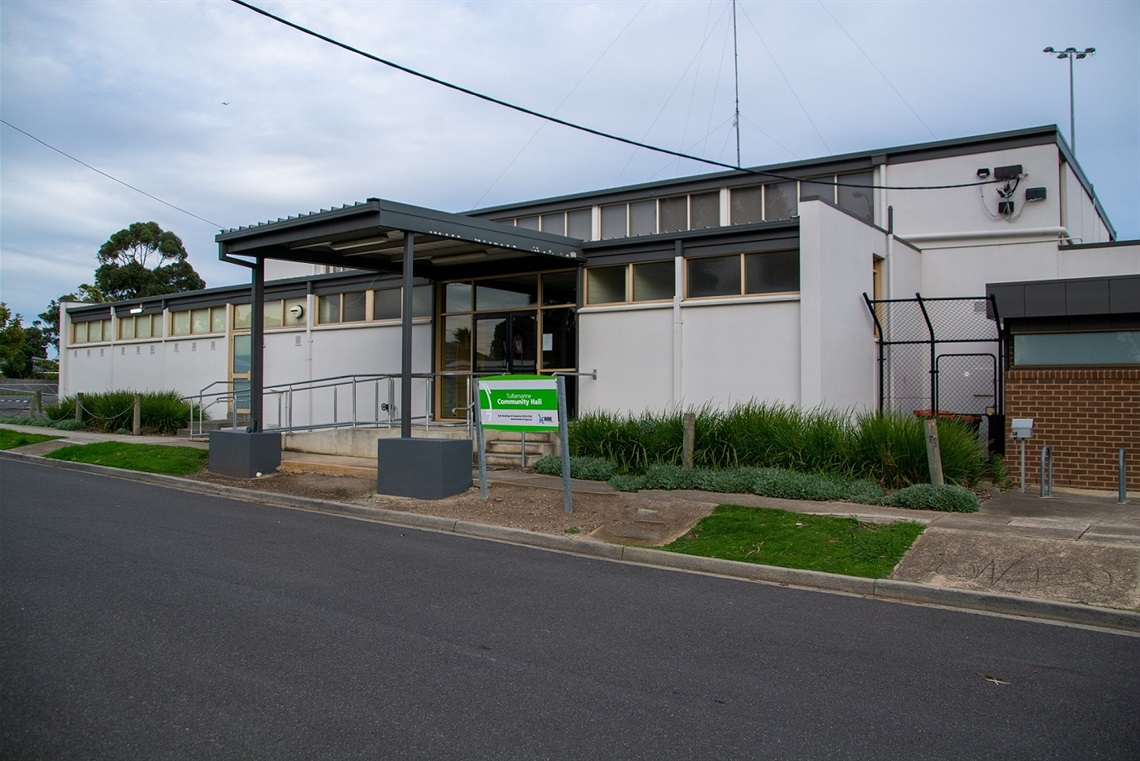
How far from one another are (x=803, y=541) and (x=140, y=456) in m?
13.6

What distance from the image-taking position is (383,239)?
1372 cm

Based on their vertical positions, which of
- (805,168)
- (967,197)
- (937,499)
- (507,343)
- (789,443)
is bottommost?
(937,499)

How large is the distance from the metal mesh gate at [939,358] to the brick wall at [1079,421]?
11.3ft

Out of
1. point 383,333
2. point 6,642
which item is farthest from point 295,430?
point 6,642

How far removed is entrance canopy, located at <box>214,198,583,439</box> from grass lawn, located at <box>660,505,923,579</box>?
4.85m

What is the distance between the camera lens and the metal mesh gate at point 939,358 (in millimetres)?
16453

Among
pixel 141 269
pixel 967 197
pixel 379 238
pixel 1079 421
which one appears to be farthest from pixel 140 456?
pixel 141 269

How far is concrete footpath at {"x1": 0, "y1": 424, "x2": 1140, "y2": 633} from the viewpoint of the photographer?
23.1 feet

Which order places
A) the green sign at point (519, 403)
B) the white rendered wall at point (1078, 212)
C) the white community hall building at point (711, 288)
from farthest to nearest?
the white rendered wall at point (1078, 212) → the white community hall building at point (711, 288) → the green sign at point (519, 403)

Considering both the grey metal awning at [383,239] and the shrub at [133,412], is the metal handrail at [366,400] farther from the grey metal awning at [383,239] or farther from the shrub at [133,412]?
the grey metal awning at [383,239]

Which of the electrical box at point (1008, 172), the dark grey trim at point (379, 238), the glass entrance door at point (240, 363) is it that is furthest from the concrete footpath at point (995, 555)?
the glass entrance door at point (240, 363)

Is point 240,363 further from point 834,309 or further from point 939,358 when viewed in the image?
point 939,358

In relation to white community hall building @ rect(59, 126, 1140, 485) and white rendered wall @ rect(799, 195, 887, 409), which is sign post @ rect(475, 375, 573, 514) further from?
white rendered wall @ rect(799, 195, 887, 409)

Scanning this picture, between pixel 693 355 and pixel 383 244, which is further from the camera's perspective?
pixel 693 355
